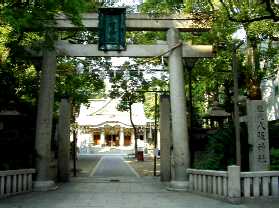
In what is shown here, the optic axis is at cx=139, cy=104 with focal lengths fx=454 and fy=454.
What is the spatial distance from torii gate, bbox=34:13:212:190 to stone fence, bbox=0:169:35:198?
695 millimetres

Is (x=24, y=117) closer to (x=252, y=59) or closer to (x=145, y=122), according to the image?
(x=252, y=59)

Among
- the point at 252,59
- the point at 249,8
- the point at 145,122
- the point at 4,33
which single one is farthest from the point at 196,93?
the point at 145,122

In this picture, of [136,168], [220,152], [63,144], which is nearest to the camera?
[220,152]

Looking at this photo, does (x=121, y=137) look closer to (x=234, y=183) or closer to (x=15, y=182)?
(x=15, y=182)

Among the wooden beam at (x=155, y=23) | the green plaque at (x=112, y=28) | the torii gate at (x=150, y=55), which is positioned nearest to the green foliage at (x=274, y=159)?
the torii gate at (x=150, y=55)

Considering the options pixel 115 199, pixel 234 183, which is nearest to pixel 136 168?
pixel 115 199

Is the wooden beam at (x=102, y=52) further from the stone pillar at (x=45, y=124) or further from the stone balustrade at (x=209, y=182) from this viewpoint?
the stone balustrade at (x=209, y=182)

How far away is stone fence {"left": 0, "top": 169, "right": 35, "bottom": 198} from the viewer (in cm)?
1249

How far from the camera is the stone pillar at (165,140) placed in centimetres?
1830

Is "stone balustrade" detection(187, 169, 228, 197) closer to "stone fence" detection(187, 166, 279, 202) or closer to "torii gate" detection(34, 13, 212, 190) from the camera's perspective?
"stone fence" detection(187, 166, 279, 202)

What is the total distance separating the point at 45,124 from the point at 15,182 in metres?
2.60

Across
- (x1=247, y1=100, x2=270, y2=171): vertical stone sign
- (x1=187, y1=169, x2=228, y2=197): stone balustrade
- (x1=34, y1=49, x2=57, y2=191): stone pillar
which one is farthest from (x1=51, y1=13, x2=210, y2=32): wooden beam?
(x1=187, y1=169, x2=228, y2=197): stone balustrade

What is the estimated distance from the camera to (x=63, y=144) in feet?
60.0

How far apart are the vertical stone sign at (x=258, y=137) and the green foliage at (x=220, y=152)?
2.42 feet
